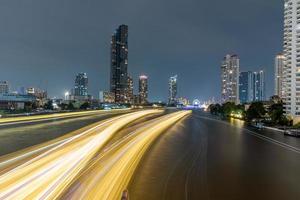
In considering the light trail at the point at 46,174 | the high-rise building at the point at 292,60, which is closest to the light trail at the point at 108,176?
the light trail at the point at 46,174

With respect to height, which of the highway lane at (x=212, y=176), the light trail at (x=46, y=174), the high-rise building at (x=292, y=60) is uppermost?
the high-rise building at (x=292, y=60)

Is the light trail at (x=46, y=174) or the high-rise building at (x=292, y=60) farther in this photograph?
the high-rise building at (x=292, y=60)

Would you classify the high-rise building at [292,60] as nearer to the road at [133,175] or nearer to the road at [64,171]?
the road at [133,175]

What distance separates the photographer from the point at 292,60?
10862 centimetres

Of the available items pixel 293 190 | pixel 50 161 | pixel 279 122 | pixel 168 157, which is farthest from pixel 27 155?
pixel 279 122

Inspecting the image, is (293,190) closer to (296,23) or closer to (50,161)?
(50,161)

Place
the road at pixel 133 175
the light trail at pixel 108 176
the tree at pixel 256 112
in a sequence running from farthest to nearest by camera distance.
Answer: the tree at pixel 256 112 → the road at pixel 133 175 → the light trail at pixel 108 176

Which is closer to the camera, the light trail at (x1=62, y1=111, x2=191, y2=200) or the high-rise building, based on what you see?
the light trail at (x1=62, y1=111, x2=191, y2=200)

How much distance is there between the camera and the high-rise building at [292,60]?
326ft

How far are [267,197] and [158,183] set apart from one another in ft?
16.0

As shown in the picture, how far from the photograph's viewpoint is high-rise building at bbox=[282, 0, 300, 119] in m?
99.5

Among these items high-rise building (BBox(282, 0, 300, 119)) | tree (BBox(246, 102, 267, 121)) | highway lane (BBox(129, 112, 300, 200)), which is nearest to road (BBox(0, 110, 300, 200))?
highway lane (BBox(129, 112, 300, 200))

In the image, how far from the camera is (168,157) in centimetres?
2659

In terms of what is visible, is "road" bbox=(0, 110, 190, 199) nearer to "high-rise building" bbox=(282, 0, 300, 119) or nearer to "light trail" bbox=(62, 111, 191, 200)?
"light trail" bbox=(62, 111, 191, 200)
